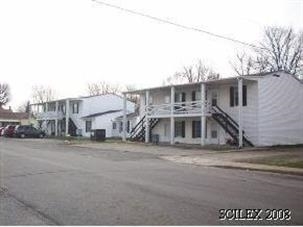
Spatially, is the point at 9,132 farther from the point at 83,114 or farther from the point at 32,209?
the point at 32,209

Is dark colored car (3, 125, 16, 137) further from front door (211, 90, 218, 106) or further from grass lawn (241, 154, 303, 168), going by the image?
grass lawn (241, 154, 303, 168)

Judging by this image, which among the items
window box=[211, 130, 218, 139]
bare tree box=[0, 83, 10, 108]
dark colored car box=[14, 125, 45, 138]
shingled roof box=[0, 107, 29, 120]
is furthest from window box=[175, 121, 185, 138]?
bare tree box=[0, 83, 10, 108]

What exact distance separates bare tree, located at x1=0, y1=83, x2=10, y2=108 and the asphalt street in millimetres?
119927

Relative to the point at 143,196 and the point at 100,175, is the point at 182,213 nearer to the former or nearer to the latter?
the point at 143,196

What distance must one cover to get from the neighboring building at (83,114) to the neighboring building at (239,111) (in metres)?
21.9

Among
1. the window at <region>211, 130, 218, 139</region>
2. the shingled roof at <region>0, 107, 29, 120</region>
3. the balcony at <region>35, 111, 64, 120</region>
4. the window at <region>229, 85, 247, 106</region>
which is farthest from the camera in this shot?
the shingled roof at <region>0, 107, 29, 120</region>

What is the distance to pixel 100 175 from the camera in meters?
17.3

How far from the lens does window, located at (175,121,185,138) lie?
1857 inches

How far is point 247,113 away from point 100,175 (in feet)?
79.8

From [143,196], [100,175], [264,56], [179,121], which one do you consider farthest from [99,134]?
[143,196]

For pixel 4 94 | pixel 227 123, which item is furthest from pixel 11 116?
pixel 227 123

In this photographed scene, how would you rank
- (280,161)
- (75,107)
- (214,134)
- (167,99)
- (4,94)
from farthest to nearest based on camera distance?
(4,94) → (75,107) → (167,99) → (214,134) → (280,161)

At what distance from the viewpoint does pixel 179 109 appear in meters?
45.0

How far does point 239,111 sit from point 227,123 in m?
2.74
